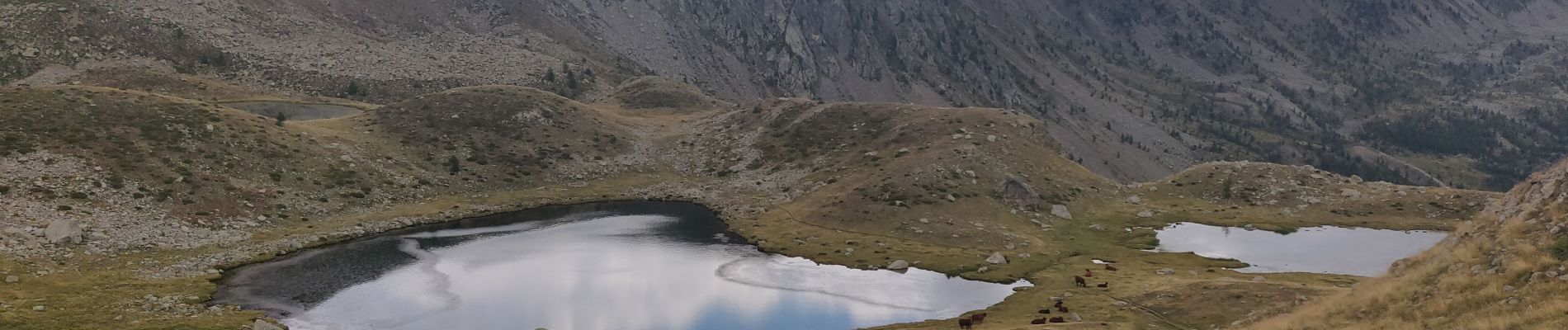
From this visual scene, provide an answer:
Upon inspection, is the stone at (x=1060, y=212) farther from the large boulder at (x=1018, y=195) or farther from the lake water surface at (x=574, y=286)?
the lake water surface at (x=574, y=286)

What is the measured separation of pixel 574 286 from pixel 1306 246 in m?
71.1

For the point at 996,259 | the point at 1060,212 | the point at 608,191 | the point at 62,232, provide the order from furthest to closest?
1. the point at 608,191
2. the point at 1060,212
3. the point at 996,259
4. the point at 62,232

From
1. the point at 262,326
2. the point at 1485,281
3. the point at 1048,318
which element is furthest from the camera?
the point at 1048,318

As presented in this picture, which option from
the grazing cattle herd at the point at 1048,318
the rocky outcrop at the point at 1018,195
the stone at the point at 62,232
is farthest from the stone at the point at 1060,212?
the stone at the point at 62,232

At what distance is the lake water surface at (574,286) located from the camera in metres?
56.0

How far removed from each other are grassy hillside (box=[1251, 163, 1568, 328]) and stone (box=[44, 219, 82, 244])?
77827 millimetres

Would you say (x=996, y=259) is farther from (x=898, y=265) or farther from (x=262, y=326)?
(x=262, y=326)

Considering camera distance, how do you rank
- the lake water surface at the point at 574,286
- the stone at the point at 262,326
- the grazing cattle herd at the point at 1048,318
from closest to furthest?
the stone at the point at 262,326 → the grazing cattle herd at the point at 1048,318 → the lake water surface at the point at 574,286

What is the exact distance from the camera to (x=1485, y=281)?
26094mm

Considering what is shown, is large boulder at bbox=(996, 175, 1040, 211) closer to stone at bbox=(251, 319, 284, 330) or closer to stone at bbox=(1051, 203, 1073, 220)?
stone at bbox=(1051, 203, 1073, 220)

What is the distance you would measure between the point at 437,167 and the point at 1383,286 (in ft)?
327

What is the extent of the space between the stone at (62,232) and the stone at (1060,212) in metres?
90.4

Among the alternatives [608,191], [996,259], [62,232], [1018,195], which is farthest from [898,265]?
[62,232]

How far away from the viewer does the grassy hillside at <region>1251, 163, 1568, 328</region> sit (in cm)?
2314
